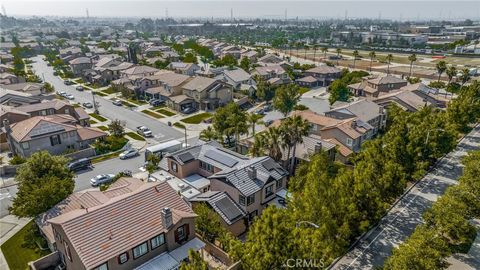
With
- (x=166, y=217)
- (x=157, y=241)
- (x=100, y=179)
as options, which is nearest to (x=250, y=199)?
(x=166, y=217)

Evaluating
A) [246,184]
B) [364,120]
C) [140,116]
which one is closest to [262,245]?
[246,184]

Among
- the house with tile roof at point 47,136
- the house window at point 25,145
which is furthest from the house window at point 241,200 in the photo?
the house window at point 25,145

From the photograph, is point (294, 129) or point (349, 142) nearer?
point (294, 129)

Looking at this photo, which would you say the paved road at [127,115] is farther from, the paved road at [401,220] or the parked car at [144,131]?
the paved road at [401,220]

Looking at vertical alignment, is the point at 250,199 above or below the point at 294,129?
below

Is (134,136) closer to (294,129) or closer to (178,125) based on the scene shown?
(178,125)

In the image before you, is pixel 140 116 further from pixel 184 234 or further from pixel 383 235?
pixel 383 235
